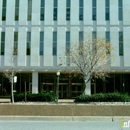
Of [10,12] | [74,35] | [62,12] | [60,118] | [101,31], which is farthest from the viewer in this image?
[10,12]

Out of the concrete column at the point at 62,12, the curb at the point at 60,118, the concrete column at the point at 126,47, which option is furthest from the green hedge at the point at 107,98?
the concrete column at the point at 62,12

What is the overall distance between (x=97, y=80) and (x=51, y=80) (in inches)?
283

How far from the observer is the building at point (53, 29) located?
36.1 metres

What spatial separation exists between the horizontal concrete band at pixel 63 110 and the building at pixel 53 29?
2164cm

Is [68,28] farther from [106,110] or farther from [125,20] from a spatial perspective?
[106,110]

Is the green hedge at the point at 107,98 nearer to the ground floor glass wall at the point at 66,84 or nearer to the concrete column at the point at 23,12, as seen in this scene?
the ground floor glass wall at the point at 66,84

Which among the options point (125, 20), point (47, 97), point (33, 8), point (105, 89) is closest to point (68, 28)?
point (33, 8)

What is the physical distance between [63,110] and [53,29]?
23.9 metres

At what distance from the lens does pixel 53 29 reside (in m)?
36.7

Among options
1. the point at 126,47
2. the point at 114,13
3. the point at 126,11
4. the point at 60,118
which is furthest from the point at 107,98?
the point at 126,11

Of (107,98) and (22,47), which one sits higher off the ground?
(22,47)

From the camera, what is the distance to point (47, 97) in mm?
23641

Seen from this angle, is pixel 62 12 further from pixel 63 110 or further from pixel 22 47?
pixel 63 110

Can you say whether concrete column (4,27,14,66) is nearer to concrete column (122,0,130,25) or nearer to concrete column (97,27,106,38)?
concrete column (97,27,106,38)
